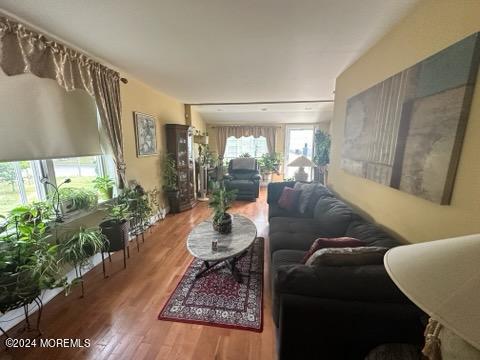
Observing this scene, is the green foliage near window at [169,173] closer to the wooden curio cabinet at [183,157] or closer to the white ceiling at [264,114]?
the wooden curio cabinet at [183,157]

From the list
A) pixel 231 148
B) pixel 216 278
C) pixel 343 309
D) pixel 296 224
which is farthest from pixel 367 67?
pixel 231 148

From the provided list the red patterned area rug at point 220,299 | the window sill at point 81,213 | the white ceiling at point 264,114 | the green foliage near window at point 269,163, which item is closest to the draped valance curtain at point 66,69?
the window sill at point 81,213

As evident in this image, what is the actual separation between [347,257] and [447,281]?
2.51ft

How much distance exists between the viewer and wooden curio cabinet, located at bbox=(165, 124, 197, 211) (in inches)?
161

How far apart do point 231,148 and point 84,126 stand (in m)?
5.12

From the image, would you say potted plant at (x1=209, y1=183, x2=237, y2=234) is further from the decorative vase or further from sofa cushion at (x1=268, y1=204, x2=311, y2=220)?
sofa cushion at (x1=268, y1=204, x2=311, y2=220)

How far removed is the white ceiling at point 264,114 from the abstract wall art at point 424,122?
12.1ft

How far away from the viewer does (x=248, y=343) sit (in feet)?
4.85

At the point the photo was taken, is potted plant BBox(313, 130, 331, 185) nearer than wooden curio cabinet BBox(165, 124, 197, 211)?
No

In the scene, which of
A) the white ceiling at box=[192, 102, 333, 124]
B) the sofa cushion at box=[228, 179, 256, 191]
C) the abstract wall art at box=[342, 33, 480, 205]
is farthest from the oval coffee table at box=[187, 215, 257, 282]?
the white ceiling at box=[192, 102, 333, 124]

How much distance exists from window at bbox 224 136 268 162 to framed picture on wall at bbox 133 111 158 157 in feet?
12.0

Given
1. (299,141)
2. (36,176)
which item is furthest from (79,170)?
(299,141)

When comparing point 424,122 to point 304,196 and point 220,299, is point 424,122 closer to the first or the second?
point 304,196

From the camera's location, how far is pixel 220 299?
1.86m
